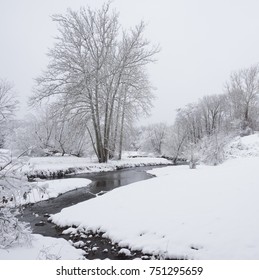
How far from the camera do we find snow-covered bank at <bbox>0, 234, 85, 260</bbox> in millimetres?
5008

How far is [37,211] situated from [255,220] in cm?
779

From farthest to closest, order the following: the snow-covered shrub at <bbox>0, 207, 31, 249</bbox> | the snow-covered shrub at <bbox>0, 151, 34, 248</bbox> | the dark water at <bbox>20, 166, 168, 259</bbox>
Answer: the dark water at <bbox>20, 166, 168, 259</bbox> → the snow-covered shrub at <bbox>0, 207, 31, 249</bbox> → the snow-covered shrub at <bbox>0, 151, 34, 248</bbox>

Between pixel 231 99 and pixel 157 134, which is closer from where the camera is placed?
pixel 231 99

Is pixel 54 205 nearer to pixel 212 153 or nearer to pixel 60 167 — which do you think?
pixel 60 167

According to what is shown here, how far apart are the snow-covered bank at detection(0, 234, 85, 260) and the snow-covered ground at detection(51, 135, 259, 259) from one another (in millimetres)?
1114

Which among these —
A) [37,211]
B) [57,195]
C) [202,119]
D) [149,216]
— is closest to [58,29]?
[57,195]

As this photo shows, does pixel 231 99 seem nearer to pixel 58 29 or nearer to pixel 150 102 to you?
pixel 150 102

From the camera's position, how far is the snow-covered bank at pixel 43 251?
5.01 metres

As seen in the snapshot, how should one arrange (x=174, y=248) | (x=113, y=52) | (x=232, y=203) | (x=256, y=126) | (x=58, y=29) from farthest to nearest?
(x=256, y=126) < (x=113, y=52) < (x=58, y=29) < (x=232, y=203) < (x=174, y=248)

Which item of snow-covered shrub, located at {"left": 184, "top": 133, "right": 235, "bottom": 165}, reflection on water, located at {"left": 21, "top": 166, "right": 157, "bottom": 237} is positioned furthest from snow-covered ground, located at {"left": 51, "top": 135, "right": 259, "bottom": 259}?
snow-covered shrub, located at {"left": 184, "top": 133, "right": 235, "bottom": 165}

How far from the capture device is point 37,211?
10.2 meters

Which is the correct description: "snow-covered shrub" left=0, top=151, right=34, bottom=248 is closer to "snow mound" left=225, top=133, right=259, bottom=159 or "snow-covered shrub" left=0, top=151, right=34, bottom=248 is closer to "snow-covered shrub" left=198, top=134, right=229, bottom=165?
"snow-covered shrub" left=198, top=134, right=229, bottom=165

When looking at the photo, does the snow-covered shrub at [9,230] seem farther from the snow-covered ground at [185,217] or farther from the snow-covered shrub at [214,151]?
the snow-covered shrub at [214,151]

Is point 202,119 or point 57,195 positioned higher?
point 202,119
